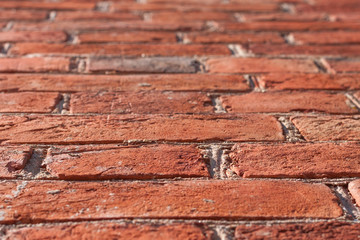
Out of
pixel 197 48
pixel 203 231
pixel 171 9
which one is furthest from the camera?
pixel 171 9

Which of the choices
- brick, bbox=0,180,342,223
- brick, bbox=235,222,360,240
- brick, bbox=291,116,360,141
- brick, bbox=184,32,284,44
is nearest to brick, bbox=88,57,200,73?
brick, bbox=184,32,284,44

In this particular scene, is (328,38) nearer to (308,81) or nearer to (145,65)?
(308,81)

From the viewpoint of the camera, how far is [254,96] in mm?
1034

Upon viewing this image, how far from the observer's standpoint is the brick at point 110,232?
0.66 metres

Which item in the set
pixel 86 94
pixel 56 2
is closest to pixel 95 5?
pixel 56 2

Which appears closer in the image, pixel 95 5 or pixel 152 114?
pixel 152 114

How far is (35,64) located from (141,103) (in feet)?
1.07

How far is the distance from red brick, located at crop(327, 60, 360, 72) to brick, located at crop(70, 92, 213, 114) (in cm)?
39

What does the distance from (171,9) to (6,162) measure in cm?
93

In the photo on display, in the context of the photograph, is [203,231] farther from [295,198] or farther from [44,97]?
[44,97]

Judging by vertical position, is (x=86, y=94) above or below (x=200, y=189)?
above

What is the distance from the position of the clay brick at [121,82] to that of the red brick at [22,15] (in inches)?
16.8

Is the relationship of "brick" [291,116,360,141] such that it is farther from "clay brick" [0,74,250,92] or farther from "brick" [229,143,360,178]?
"clay brick" [0,74,250,92]

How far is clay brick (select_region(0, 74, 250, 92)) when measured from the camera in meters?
1.04
